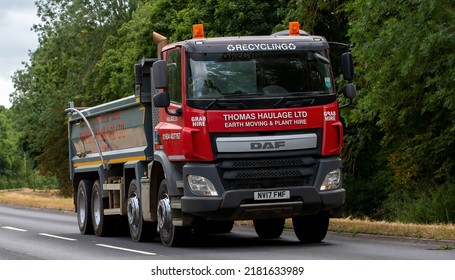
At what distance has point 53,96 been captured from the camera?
7556 cm

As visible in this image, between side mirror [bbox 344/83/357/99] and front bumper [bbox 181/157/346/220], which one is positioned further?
side mirror [bbox 344/83/357/99]

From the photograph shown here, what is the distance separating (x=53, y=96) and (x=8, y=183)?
364 feet

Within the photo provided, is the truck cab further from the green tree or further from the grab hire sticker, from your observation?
the green tree

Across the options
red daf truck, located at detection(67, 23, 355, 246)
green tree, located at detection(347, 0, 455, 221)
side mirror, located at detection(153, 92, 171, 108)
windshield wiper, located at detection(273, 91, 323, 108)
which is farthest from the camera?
green tree, located at detection(347, 0, 455, 221)

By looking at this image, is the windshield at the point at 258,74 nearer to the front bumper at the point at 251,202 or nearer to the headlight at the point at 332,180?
the front bumper at the point at 251,202

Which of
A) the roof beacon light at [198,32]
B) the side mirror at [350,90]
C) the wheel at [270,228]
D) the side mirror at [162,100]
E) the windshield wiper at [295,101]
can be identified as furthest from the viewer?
the wheel at [270,228]

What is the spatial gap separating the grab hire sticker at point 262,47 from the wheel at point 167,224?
8.00ft

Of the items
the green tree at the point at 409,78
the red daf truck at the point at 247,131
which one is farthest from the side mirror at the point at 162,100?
the green tree at the point at 409,78

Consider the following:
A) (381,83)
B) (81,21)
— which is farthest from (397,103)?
(81,21)

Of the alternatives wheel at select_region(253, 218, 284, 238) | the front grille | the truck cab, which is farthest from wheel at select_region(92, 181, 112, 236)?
the front grille

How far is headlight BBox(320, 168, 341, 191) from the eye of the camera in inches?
668

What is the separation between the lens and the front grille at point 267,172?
54.4 ft

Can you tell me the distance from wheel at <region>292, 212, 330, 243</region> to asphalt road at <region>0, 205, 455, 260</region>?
0.61ft

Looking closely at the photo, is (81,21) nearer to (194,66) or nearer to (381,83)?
(381,83)
